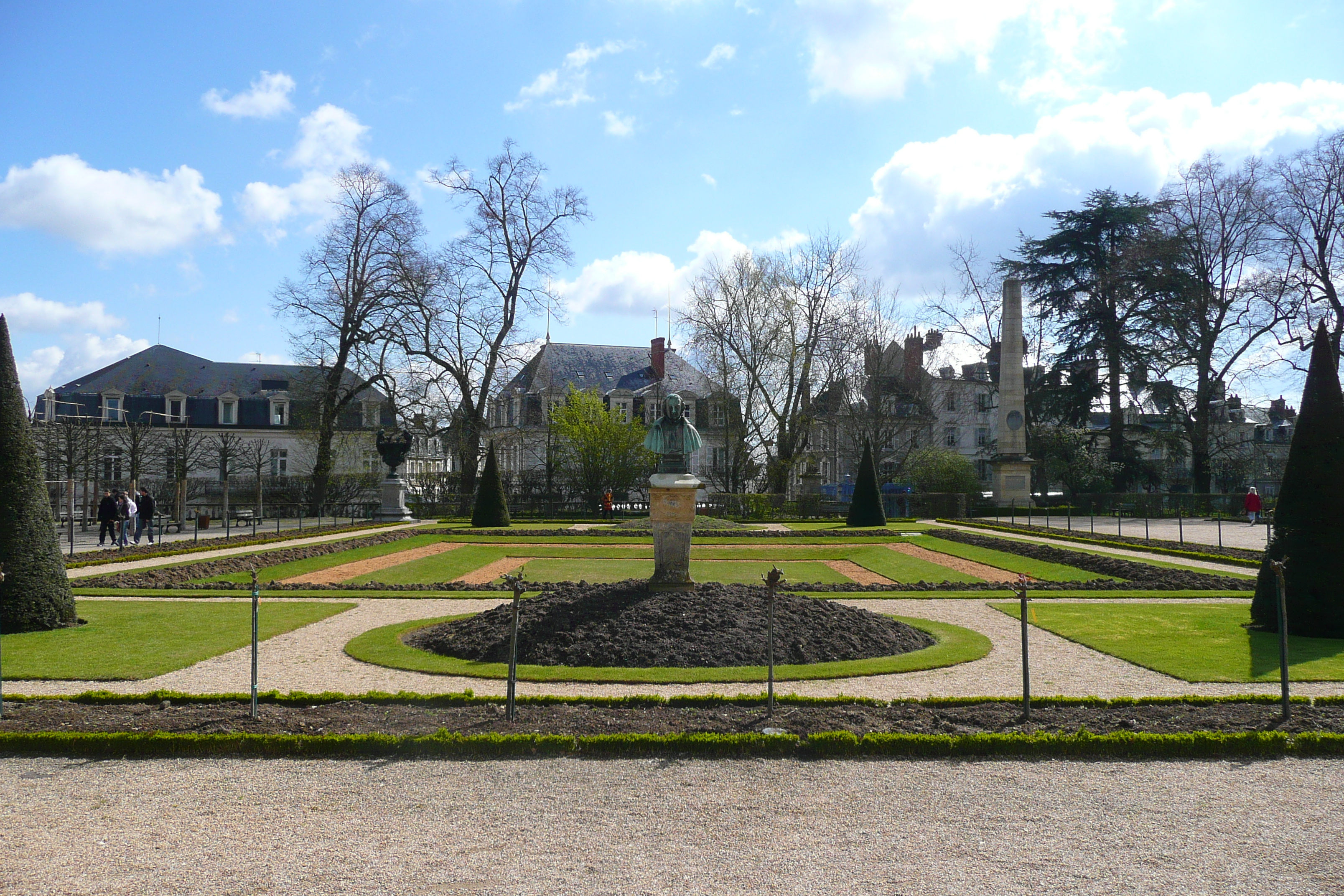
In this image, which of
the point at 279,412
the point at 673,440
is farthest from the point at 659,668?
the point at 279,412

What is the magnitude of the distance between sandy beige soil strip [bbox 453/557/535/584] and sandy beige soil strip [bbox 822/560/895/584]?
719cm

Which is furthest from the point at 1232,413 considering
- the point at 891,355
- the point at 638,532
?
the point at 638,532

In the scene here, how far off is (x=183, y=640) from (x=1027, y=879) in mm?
10581

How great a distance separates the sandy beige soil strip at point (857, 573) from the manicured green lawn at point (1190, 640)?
406 cm

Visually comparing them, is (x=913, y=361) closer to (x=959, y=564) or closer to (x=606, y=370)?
(x=606, y=370)

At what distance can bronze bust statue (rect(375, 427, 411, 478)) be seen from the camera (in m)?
36.8

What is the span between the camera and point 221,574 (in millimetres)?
18766

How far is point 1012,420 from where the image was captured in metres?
42.5

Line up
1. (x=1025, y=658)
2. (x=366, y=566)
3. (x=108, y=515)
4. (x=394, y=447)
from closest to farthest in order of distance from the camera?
1. (x=1025, y=658)
2. (x=366, y=566)
3. (x=108, y=515)
4. (x=394, y=447)

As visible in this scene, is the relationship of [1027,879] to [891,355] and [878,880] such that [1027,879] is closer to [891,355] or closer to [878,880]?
[878,880]

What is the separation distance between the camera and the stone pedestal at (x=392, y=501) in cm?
3784

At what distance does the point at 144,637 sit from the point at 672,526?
Result: 7.19m

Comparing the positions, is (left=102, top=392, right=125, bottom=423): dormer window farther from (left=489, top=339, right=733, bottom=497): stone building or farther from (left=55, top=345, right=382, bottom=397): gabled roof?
(left=489, top=339, right=733, bottom=497): stone building

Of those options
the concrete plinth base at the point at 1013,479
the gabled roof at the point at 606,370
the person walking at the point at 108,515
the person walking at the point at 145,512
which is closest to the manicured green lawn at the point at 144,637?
the person walking at the point at 108,515
